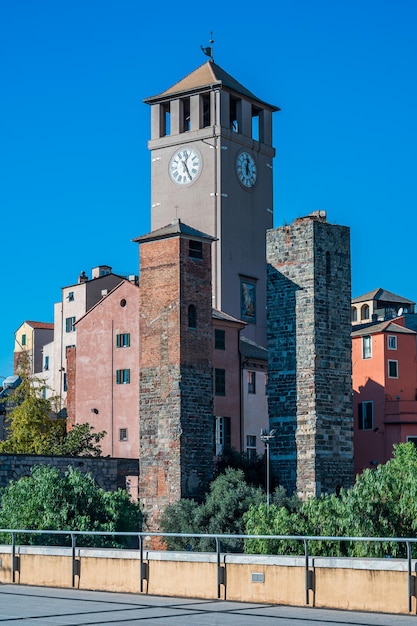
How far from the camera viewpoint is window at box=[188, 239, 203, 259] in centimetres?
4756

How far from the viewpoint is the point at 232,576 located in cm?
1599

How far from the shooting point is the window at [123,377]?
2137 inches

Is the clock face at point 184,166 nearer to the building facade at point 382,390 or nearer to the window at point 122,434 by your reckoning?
→ the building facade at point 382,390

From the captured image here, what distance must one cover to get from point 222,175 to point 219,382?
16934mm

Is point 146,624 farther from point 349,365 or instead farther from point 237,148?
point 237,148

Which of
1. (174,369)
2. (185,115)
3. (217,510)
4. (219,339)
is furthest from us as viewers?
(185,115)

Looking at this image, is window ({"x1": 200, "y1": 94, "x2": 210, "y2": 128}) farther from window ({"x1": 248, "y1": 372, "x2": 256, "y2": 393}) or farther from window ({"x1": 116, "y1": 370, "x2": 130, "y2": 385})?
window ({"x1": 116, "y1": 370, "x2": 130, "y2": 385})

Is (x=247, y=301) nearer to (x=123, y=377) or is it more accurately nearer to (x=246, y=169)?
(x=246, y=169)

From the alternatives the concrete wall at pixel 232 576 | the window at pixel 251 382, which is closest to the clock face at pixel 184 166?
the window at pixel 251 382

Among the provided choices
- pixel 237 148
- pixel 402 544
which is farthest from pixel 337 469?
pixel 237 148

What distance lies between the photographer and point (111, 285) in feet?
236

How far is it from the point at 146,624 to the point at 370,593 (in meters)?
3.12

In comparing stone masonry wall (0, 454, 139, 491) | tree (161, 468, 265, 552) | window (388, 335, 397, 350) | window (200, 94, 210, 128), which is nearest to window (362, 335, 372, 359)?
window (388, 335, 397, 350)

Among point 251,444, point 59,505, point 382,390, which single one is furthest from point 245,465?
point 59,505
